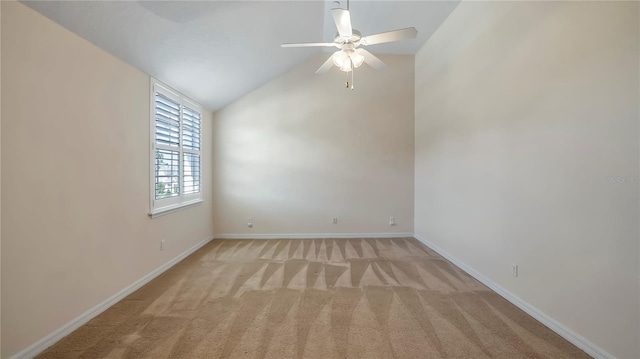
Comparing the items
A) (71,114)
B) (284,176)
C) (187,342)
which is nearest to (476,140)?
(284,176)

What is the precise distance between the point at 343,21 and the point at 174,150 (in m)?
2.83

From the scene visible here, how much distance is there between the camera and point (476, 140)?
3.02m

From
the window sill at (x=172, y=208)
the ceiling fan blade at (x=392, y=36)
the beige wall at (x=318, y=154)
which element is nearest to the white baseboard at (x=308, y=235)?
the beige wall at (x=318, y=154)

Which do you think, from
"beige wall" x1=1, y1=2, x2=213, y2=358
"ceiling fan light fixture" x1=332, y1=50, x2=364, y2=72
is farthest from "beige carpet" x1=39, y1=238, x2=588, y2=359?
"ceiling fan light fixture" x1=332, y1=50, x2=364, y2=72

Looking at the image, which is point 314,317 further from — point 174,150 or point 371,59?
point 174,150

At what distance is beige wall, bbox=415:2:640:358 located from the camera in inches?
62.7

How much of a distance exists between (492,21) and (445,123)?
1341 mm

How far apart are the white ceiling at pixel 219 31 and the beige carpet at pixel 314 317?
246cm

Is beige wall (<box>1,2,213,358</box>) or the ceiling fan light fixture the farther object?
the ceiling fan light fixture

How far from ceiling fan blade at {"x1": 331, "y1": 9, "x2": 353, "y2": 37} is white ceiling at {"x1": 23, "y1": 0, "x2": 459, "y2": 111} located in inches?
49.2

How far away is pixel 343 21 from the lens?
192 cm


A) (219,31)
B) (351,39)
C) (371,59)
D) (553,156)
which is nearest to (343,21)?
(351,39)

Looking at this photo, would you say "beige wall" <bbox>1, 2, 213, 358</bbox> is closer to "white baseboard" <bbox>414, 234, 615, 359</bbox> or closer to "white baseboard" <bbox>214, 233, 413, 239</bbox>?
"white baseboard" <bbox>214, 233, 413, 239</bbox>

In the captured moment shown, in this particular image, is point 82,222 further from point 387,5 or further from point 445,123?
point 445,123
